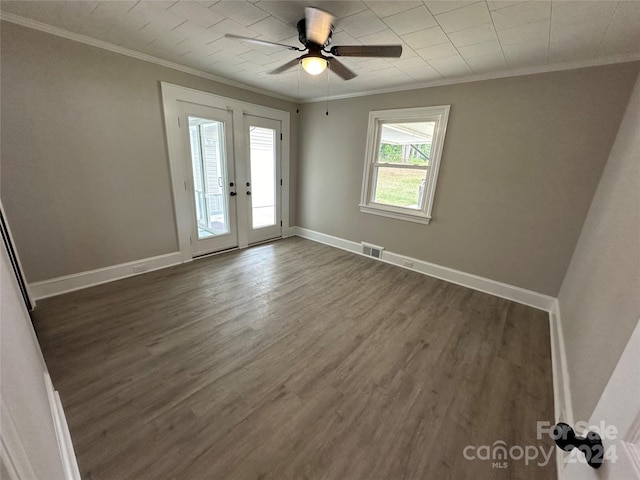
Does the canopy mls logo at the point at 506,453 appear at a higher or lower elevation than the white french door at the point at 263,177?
lower

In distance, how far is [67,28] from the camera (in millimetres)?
2301

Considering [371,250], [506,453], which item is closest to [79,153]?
[371,250]

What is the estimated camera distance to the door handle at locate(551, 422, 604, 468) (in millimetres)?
557

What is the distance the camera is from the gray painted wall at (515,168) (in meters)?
2.42

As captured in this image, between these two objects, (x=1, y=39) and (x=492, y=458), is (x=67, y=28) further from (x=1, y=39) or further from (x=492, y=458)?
(x=492, y=458)

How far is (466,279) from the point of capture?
3.39m

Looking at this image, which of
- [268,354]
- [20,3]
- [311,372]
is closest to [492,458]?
[311,372]

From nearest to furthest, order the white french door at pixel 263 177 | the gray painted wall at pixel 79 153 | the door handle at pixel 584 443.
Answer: the door handle at pixel 584 443 → the gray painted wall at pixel 79 153 → the white french door at pixel 263 177

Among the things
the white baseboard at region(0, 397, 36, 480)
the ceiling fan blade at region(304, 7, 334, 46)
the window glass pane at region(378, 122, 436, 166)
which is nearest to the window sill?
the window glass pane at region(378, 122, 436, 166)

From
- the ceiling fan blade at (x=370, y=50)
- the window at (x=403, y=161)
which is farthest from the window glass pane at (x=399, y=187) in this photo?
the ceiling fan blade at (x=370, y=50)

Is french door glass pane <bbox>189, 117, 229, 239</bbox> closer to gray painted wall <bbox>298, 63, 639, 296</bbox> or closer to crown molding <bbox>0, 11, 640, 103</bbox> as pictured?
crown molding <bbox>0, 11, 640, 103</bbox>

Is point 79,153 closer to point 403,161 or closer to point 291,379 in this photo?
point 291,379

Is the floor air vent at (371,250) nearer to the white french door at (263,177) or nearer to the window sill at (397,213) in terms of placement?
the window sill at (397,213)

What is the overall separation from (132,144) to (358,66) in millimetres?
2735
